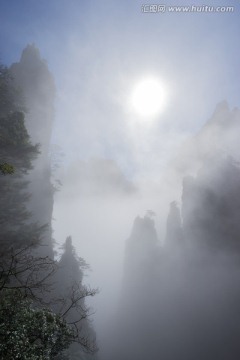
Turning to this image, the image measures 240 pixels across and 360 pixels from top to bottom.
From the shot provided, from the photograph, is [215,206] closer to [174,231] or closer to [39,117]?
[174,231]

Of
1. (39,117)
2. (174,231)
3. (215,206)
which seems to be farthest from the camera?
(174,231)

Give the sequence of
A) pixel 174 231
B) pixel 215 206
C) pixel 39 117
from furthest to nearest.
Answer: pixel 174 231 < pixel 215 206 < pixel 39 117

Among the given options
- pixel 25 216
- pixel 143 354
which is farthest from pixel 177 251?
pixel 25 216

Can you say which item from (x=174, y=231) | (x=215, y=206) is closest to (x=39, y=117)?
(x=215, y=206)

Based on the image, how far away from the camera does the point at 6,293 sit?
931 cm

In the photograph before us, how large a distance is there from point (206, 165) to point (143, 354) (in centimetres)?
4119

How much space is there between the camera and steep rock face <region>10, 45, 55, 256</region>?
1463 inches

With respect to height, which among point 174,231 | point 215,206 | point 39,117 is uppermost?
point 174,231

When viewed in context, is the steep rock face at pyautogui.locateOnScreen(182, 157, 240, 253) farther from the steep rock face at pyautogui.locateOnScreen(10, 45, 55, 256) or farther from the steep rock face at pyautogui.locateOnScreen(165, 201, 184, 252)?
the steep rock face at pyautogui.locateOnScreen(10, 45, 55, 256)

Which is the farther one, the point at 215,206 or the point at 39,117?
the point at 215,206

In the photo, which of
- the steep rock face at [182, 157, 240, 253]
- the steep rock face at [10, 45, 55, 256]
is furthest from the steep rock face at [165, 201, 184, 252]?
the steep rock face at [10, 45, 55, 256]

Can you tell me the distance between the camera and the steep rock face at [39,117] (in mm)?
37156

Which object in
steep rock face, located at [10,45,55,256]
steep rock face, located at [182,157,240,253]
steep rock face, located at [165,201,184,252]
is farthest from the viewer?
steep rock face, located at [165,201,184,252]

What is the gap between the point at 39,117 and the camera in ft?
139
